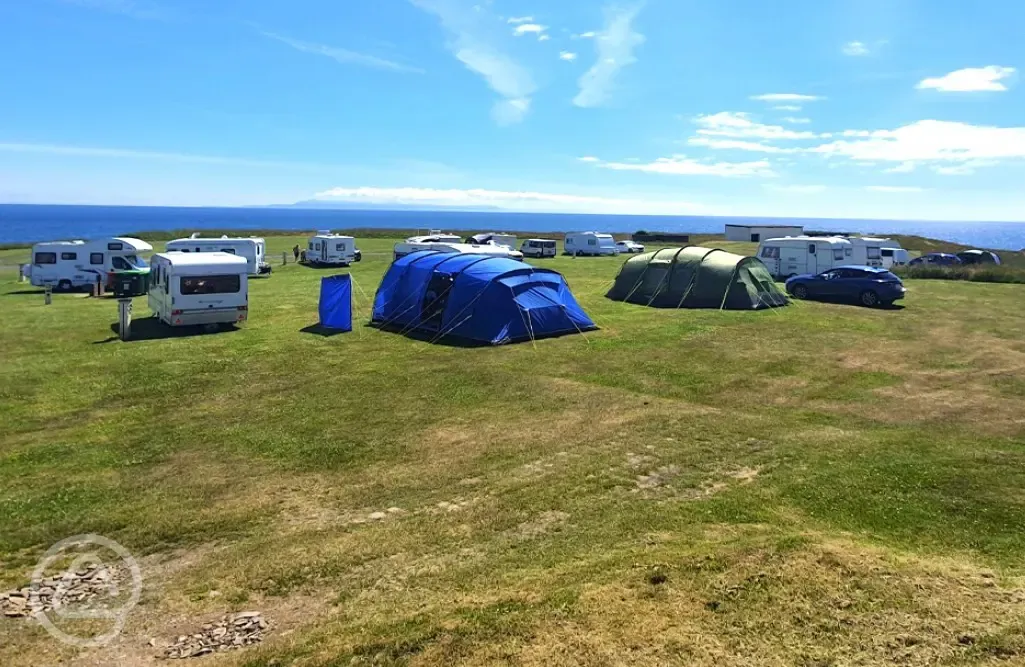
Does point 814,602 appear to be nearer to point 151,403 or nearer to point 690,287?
point 151,403

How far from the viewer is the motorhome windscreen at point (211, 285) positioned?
776 inches

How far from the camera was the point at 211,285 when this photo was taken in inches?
789

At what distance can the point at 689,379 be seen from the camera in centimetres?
1491

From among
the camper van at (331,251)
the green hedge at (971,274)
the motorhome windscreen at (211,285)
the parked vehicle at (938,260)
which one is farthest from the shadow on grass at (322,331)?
the parked vehicle at (938,260)

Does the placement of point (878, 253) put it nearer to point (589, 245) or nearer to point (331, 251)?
point (589, 245)

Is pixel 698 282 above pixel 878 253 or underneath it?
underneath

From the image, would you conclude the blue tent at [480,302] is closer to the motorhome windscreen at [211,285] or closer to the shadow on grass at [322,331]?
the shadow on grass at [322,331]

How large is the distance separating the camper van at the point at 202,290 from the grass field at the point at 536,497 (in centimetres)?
199

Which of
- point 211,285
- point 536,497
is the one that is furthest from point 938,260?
point 536,497

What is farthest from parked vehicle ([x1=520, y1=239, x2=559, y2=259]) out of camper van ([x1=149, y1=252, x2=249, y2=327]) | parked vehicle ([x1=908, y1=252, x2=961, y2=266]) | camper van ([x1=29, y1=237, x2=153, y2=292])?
camper van ([x1=149, y1=252, x2=249, y2=327])

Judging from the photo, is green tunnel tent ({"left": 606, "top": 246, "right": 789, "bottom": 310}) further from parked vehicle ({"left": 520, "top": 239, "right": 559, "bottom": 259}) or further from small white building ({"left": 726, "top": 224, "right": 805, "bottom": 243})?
small white building ({"left": 726, "top": 224, "right": 805, "bottom": 243})

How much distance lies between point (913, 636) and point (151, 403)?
12943 mm

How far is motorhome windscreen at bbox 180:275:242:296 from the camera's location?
19703 mm

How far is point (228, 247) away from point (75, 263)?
23.7 ft
